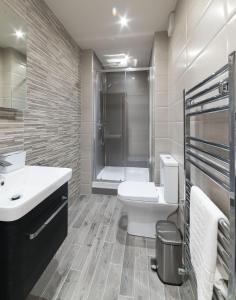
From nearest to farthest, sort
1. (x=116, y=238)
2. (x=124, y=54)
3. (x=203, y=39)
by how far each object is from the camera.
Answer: (x=203, y=39) < (x=116, y=238) < (x=124, y=54)

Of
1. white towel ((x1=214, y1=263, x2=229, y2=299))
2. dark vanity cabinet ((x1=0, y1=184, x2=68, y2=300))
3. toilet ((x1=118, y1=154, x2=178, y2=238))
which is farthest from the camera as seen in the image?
toilet ((x1=118, y1=154, x2=178, y2=238))

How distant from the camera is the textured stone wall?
1574 millimetres

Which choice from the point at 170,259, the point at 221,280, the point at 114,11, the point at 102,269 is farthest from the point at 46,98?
the point at 221,280

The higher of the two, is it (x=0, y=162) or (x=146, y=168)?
(x=0, y=162)

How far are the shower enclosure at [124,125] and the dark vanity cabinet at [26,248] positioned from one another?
2528 millimetres

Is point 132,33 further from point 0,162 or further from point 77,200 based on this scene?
point 77,200

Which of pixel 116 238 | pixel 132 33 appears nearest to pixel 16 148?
pixel 116 238

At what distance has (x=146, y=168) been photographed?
12.8ft

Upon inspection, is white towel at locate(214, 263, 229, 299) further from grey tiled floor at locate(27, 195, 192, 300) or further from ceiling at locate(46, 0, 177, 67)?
ceiling at locate(46, 0, 177, 67)

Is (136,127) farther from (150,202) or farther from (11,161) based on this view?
(11,161)

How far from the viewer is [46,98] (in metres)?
1.97

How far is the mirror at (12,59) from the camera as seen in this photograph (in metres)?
1.36

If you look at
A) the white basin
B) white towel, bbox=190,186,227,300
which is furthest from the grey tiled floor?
the white basin

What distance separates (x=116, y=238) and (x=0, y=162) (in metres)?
1.32
